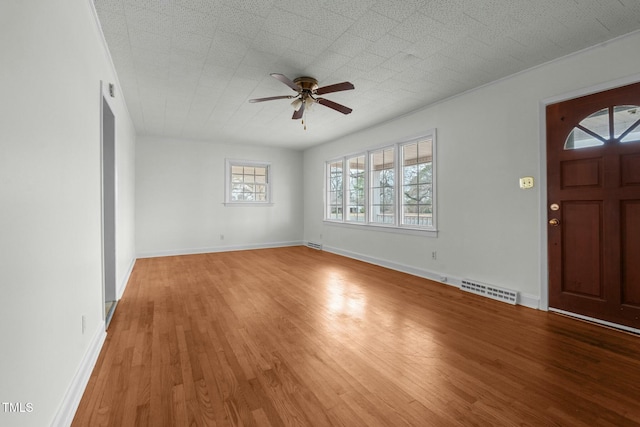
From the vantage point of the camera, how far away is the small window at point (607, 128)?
2.66 metres

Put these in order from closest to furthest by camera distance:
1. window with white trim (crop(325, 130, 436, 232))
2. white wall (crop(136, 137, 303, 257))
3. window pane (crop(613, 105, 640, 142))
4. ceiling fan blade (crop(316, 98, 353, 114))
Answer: window pane (crop(613, 105, 640, 142)) → ceiling fan blade (crop(316, 98, 353, 114)) → window with white trim (crop(325, 130, 436, 232)) → white wall (crop(136, 137, 303, 257))

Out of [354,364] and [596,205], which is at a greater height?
[596,205]

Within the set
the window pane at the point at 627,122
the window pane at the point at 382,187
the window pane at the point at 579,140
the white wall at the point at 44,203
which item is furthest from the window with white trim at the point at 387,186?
the white wall at the point at 44,203

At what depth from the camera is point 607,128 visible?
2.81m

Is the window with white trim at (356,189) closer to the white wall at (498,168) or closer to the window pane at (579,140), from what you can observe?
the white wall at (498,168)

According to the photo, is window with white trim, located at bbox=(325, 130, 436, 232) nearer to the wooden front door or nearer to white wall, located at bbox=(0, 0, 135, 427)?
the wooden front door

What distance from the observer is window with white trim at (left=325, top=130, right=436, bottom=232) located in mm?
4680

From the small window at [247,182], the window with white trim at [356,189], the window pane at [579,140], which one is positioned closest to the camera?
the window pane at [579,140]

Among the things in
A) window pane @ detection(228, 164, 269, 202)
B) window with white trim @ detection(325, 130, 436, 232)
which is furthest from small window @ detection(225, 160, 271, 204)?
window with white trim @ detection(325, 130, 436, 232)

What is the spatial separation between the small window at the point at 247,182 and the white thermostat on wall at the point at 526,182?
5.74 m

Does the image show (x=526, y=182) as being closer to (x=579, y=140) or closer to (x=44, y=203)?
(x=579, y=140)

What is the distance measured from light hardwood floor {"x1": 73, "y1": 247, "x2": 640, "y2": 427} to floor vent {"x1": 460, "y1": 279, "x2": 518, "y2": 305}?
18 centimetres

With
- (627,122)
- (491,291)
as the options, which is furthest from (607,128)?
(491,291)

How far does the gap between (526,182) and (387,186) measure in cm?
239
